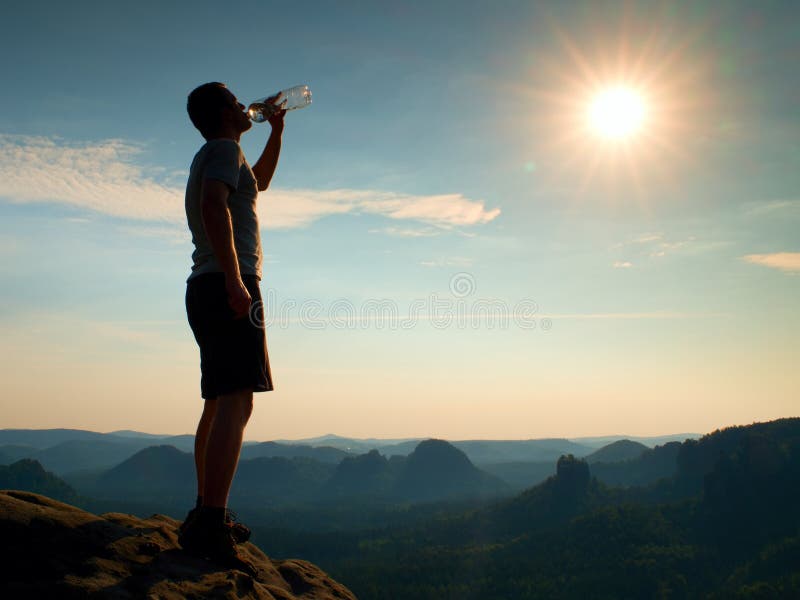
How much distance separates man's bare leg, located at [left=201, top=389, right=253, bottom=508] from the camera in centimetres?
414

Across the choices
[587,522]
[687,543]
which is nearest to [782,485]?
[687,543]

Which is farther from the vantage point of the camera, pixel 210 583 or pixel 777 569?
pixel 777 569

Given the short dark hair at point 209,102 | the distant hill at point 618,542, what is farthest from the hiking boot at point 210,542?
the distant hill at point 618,542

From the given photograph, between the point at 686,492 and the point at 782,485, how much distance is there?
33768 millimetres

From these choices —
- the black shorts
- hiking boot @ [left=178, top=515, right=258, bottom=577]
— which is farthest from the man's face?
hiking boot @ [left=178, top=515, right=258, bottom=577]

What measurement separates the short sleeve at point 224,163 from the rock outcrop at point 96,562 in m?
2.52

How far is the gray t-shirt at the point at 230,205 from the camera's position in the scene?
439 cm

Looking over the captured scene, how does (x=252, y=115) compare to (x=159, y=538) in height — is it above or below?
above

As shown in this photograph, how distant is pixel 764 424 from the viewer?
180m

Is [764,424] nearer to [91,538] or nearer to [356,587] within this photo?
[356,587]

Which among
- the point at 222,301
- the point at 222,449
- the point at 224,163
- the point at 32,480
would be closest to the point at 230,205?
the point at 224,163

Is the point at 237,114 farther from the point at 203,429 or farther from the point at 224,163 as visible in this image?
the point at 203,429

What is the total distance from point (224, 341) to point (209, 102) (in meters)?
1.89

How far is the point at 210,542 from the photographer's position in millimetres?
4285
